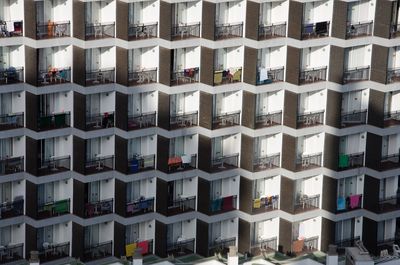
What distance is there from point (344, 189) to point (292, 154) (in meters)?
6.31

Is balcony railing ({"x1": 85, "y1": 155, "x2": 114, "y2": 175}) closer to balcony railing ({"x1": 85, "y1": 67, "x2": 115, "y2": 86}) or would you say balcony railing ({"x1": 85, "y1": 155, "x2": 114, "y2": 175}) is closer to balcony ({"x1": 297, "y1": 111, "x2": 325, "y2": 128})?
balcony railing ({"x1": 85, "y1": 67, "x2": 115, "y2": 86})

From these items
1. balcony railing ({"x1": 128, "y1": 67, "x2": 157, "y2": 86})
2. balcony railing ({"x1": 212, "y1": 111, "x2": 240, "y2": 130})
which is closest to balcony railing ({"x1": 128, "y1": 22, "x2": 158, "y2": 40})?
balcony railing ({"x1": 128, "y1": 67, "x2": 157, "y2": 86})

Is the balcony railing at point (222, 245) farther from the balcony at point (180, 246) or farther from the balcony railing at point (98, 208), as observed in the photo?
the balcony railing at point (98, 208)

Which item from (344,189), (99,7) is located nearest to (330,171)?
(344,189)

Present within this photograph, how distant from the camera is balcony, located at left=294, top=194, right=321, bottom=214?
154125 mm

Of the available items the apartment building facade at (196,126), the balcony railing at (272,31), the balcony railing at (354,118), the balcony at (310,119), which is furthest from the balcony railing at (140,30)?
the balcony railing at (354,118)

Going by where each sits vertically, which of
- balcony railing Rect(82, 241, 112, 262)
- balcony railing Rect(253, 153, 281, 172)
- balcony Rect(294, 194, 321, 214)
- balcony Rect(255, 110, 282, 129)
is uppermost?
balcony Rect(255, 110, 282, 129)

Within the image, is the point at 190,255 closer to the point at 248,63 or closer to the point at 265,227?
the point at 265,227

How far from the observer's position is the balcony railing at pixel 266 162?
153m

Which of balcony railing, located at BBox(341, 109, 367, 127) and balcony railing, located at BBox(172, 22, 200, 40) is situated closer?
balcony railing, located at BBox(172, 22, 200, 40)

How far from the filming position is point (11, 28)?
141625 millimetres

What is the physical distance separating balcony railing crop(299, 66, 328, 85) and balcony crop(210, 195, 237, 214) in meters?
11.6

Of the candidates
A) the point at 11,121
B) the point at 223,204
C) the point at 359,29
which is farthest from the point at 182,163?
the point at 359,29

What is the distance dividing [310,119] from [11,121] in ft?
84.5
